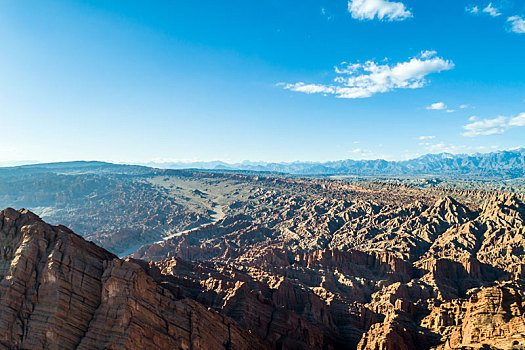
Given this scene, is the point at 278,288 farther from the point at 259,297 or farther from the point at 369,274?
the point at 369,274

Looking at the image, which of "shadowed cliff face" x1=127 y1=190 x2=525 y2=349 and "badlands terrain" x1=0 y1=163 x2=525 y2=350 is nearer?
"badlands terrain" x1=0 y1=163 x2=525 y2=350

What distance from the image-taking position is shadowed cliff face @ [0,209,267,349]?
17.2 m

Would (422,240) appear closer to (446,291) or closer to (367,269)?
(367,269)

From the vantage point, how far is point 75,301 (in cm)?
1833

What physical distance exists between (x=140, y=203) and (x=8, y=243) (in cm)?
18254

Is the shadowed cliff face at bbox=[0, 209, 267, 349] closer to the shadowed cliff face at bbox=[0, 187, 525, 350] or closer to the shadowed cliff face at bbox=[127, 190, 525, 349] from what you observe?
the shadowed cliff face at bbox=[0, 187, 525, 350]

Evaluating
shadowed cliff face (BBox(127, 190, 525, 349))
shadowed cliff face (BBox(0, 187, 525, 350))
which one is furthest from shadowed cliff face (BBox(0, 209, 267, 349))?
shadowed cliff face (BBox(127, 190, 525, 349))

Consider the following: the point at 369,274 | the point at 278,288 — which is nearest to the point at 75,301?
the point at 278,288

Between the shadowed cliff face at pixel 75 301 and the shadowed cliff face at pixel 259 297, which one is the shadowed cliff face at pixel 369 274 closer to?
the shadowed cliff face at pixel 259 297

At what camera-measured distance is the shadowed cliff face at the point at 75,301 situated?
17203mm

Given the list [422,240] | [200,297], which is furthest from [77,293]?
[422,240]

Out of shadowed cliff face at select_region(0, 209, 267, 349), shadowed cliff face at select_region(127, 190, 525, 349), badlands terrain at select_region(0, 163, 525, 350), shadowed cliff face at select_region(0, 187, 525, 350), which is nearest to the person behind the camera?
shadowed cliff face at select_region(0, 209, 267, 349)

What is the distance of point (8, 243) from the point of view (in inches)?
782

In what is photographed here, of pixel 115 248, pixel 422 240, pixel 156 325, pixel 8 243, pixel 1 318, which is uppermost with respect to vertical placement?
pixel 8 243
